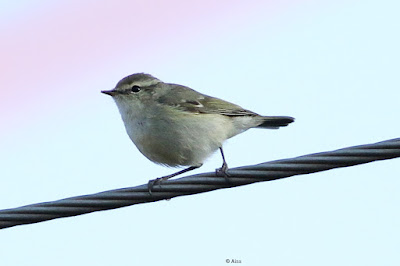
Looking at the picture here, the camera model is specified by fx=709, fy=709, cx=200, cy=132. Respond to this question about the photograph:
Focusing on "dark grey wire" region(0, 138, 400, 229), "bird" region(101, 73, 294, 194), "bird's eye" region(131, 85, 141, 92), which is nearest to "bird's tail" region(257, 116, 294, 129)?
"bird" region(101, 73, 294, 194)

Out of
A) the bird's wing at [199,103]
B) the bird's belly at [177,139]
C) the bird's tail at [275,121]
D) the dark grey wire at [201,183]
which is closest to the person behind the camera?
the dark grey wire at [201,183]

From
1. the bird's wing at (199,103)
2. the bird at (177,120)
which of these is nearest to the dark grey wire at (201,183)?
the bird at (177,120)

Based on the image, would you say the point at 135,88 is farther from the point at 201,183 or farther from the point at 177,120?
the point at 201,183

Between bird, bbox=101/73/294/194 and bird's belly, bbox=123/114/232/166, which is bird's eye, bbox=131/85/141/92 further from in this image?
bird's belly, bbox=123/114/232/166

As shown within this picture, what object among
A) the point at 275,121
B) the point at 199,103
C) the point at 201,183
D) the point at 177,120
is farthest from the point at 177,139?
the point at 201,183

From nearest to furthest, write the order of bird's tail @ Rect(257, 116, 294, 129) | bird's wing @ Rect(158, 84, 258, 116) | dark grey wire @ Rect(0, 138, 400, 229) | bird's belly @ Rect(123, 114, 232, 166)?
dark grey wire @ Rect(0, 138, 400, 229), bird's belly @ Rect(123, 114, 232, 166), bird's wing @ Rect(158, 84, 258, 116), bird's tail @ Rect(257, 116, 294, 129)

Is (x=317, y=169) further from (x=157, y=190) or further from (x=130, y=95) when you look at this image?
(x=130, y=95)

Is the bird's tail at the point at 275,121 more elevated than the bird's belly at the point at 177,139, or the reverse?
the bird's tail at the point at 275,121

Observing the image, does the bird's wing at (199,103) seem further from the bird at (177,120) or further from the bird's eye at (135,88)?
the bird's eye at (135,88)
